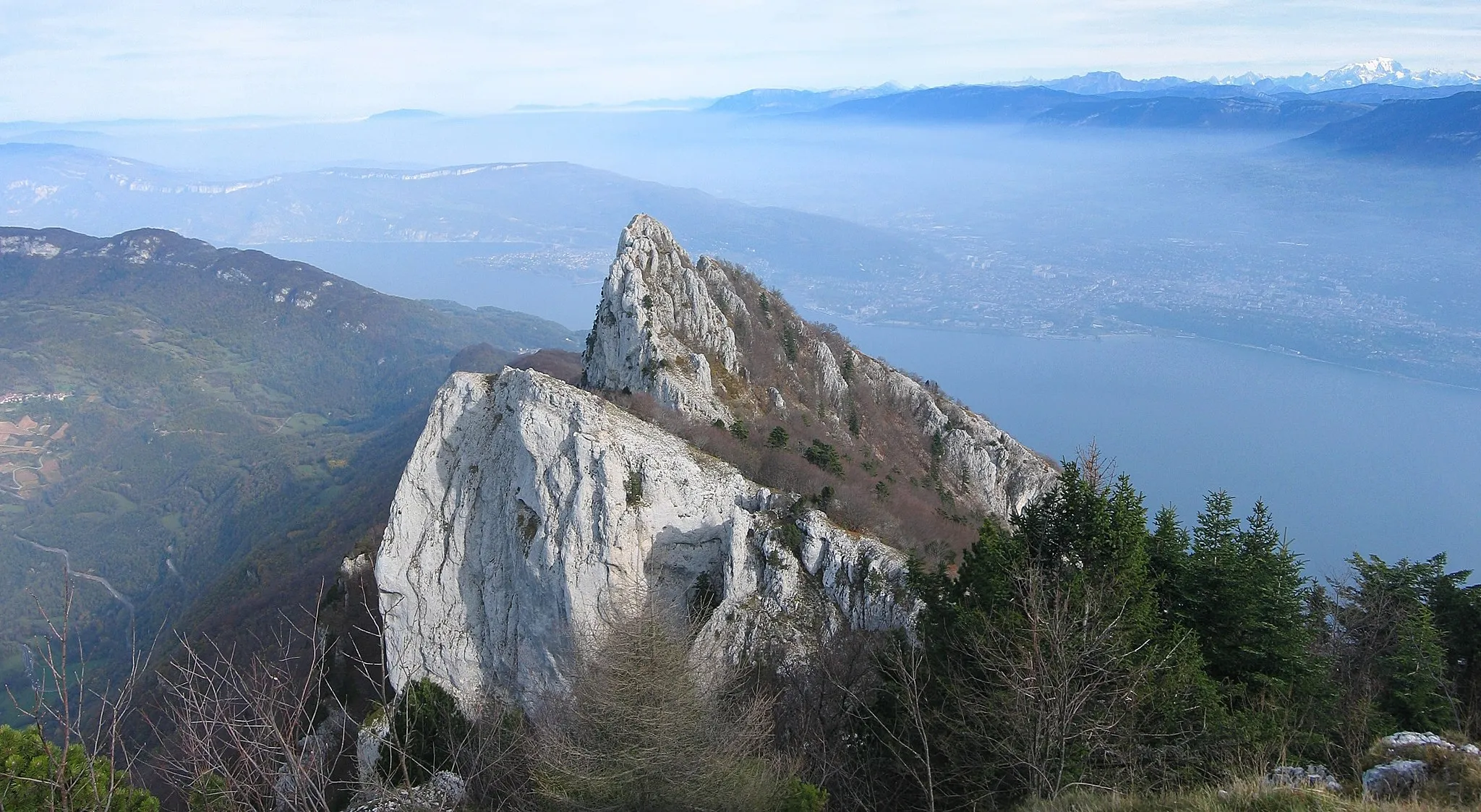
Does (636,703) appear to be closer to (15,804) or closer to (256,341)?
(15,804)

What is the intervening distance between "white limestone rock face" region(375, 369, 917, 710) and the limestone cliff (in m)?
8.34

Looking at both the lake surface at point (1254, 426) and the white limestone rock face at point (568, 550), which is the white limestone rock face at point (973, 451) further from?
the lake surface at point (1254, 426)

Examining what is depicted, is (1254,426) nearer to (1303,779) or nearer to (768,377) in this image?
(768,377)

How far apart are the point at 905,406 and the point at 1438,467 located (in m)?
93.4

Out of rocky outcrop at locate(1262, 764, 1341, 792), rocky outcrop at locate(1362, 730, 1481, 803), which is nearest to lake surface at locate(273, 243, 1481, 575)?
rocky outcrop at locate(1262, 764, 1341, 792)

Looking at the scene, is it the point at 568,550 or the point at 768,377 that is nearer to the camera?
the point at 568,550

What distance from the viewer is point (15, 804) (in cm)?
941

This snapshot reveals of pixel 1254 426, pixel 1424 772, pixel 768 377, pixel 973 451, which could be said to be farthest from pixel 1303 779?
pixel 1254 426

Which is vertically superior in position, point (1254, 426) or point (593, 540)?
point (593, 540)

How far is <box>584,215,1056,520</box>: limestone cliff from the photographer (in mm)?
34844

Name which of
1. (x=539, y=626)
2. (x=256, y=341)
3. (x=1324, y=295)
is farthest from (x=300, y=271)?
(x=1324, y=295)

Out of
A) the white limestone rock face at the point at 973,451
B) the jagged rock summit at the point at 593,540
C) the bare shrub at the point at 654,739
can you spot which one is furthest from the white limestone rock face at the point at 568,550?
the white limestone rock face at the point at 973,451

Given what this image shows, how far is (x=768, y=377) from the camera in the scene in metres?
40.9

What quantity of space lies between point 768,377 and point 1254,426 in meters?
103
